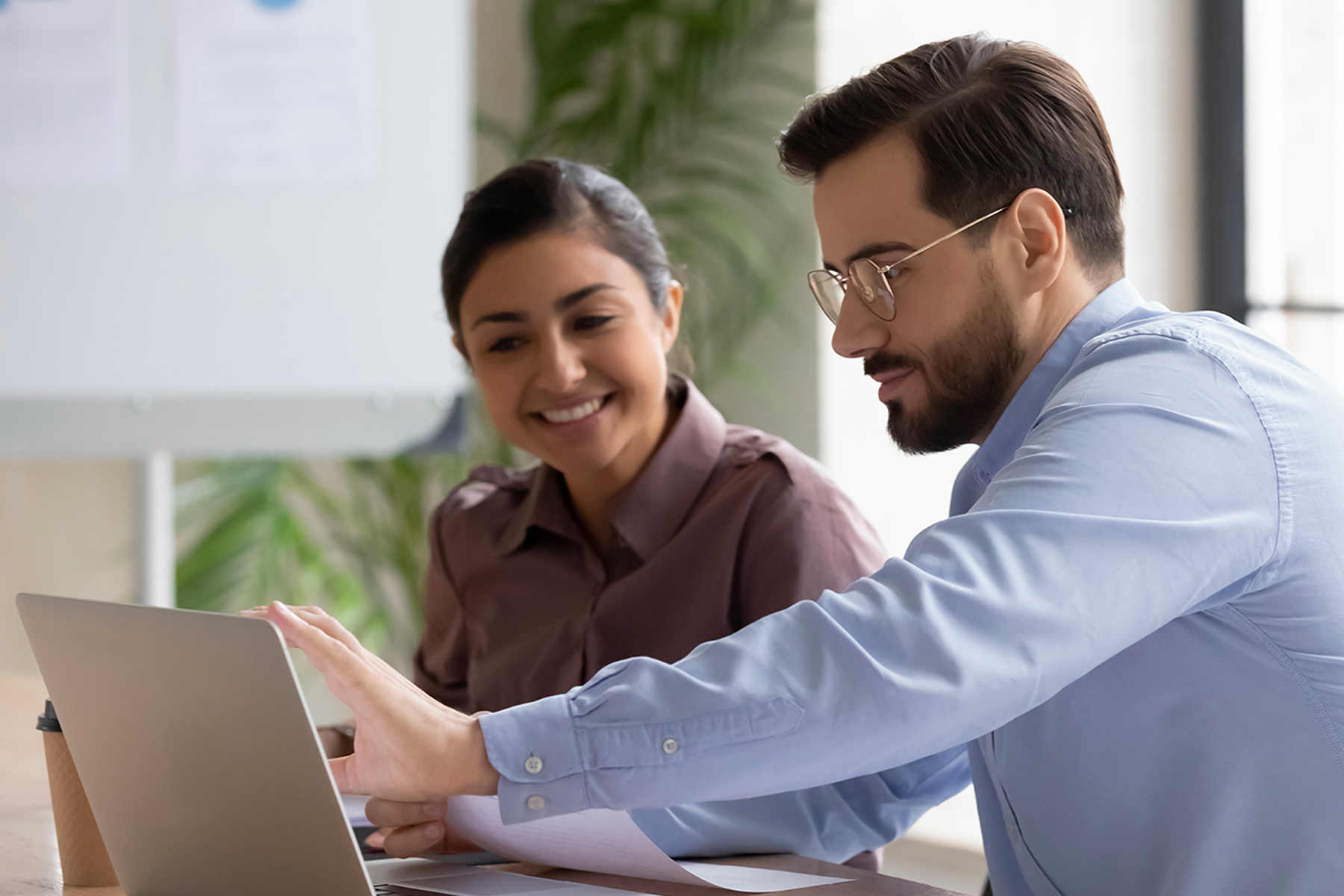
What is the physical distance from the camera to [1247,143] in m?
2.41

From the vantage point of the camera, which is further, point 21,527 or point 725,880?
point 21,527

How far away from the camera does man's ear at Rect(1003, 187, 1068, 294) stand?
3.24ft

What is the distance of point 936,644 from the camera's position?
73 cm

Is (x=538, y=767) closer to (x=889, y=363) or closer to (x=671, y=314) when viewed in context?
(x=889, y=363)

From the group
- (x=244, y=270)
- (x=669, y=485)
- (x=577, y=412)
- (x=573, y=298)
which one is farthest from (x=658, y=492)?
(x=244, y=270)

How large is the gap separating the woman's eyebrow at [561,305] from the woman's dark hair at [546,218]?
0.05m

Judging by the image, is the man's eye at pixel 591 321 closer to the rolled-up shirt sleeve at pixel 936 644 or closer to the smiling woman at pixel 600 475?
the smiling woman at pixel 600 475

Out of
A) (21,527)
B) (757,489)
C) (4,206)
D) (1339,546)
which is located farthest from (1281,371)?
(21,527)

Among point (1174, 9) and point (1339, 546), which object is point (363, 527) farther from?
point (1339, 546)

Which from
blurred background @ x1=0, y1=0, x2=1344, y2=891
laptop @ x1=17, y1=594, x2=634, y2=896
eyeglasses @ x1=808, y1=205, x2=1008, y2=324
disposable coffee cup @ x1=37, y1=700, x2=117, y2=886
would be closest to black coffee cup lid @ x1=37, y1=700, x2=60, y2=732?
disposable coffee cup @ x1=37, y1=700, x2=117, y2=886

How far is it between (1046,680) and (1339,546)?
0.83 ft

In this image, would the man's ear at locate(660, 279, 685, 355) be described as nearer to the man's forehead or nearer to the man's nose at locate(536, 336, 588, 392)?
the man's nose at locate(536, 336, 588, 392)

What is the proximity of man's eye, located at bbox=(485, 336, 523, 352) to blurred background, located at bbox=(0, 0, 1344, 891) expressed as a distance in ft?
2.16

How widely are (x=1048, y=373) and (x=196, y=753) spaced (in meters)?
0.64
